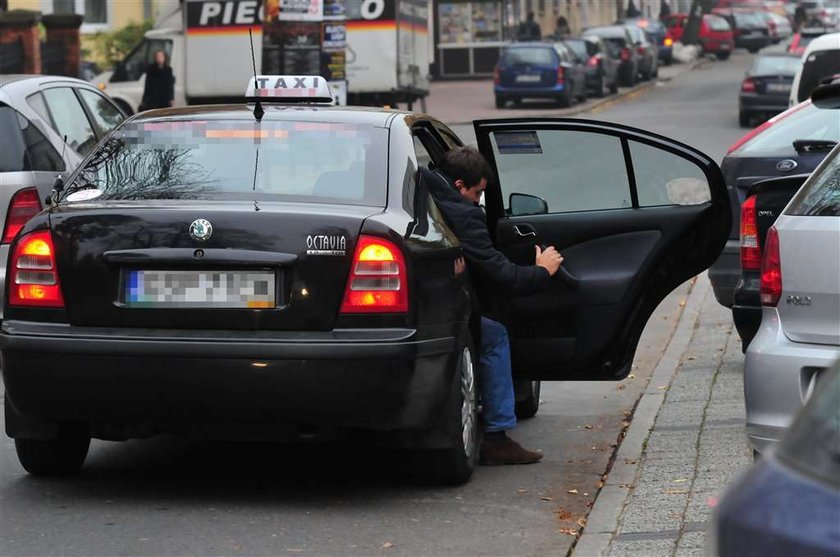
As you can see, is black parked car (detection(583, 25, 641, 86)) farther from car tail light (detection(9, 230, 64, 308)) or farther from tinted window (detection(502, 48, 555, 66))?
car tail light (detection(9, 230, 64, 308))

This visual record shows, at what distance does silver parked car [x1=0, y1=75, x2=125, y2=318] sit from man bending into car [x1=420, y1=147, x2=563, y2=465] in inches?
123

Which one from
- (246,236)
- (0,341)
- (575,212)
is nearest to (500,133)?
(575,212)

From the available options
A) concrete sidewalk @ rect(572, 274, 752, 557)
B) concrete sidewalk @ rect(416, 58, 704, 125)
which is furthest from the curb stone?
concrete sidewalk @ rect(416, 58, 704, 125)

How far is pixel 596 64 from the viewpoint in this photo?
1750 inches

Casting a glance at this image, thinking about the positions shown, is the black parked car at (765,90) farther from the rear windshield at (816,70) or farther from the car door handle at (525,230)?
the car door handle at (525,230)

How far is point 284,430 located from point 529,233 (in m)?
1.67

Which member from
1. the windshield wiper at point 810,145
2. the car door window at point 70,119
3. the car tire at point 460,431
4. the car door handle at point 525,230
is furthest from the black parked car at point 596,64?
the car tire at point 460,431

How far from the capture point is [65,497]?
6586 mm

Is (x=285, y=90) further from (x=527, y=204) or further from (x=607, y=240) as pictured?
(x=607, y=240)

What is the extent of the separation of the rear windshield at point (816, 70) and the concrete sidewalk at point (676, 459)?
6764mm

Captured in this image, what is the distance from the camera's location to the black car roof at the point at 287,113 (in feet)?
22.4

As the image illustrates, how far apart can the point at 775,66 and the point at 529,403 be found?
26584 mm

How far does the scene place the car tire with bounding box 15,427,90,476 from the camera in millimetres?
6723

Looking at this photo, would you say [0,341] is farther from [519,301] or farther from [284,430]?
[519,301]
